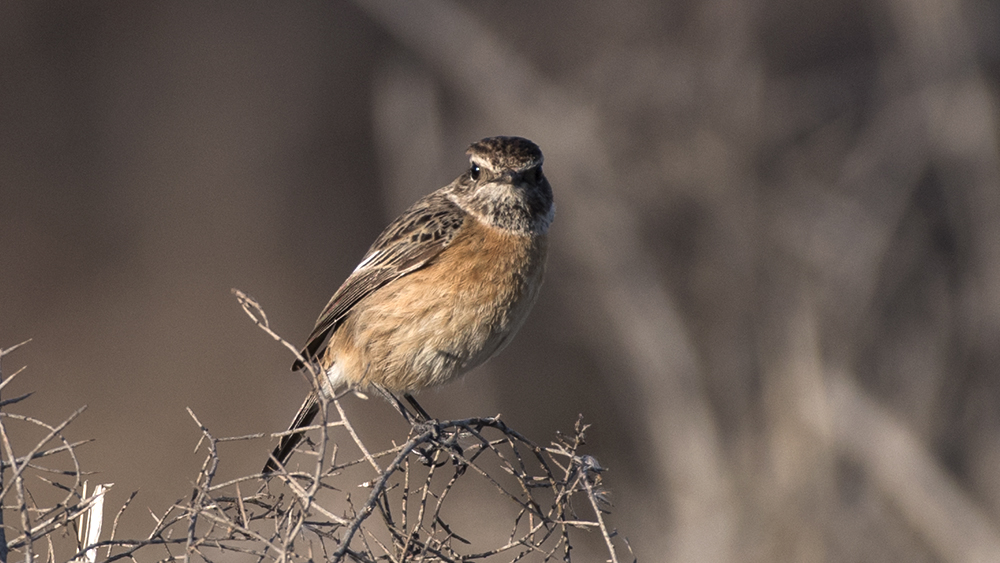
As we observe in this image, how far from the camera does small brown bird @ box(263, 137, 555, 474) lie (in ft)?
15.4

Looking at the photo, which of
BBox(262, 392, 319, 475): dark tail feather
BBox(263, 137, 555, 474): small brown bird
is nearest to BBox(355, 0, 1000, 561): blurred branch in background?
BBox(263, 137, 555, 474): small brown bird

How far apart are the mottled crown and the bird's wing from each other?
0.32 metres

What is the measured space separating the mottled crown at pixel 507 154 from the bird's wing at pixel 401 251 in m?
0.32

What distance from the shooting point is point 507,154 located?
482cm

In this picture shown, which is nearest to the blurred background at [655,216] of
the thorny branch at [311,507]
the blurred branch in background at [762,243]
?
the blurred branch in background at [762,243]

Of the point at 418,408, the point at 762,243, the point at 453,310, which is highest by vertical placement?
the point at 762,243

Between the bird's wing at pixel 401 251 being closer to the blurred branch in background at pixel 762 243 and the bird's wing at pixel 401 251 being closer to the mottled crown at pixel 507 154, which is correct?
the mottled crown at pixel 507 154

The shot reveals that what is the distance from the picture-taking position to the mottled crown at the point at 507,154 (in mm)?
4809

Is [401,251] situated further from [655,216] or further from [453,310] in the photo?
[655,216]

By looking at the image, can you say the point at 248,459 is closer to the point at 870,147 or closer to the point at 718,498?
the point at 718,498

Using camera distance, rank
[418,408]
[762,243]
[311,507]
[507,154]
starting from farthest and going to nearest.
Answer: [762,243] < [418,408] < [507,154] < [311,507]

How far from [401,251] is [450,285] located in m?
0.43

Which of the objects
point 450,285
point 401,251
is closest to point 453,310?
point 450,285

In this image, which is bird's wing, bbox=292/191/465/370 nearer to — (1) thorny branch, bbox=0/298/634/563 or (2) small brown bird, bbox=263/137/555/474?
(2) small brown bird, bbox=263/137/555/474
